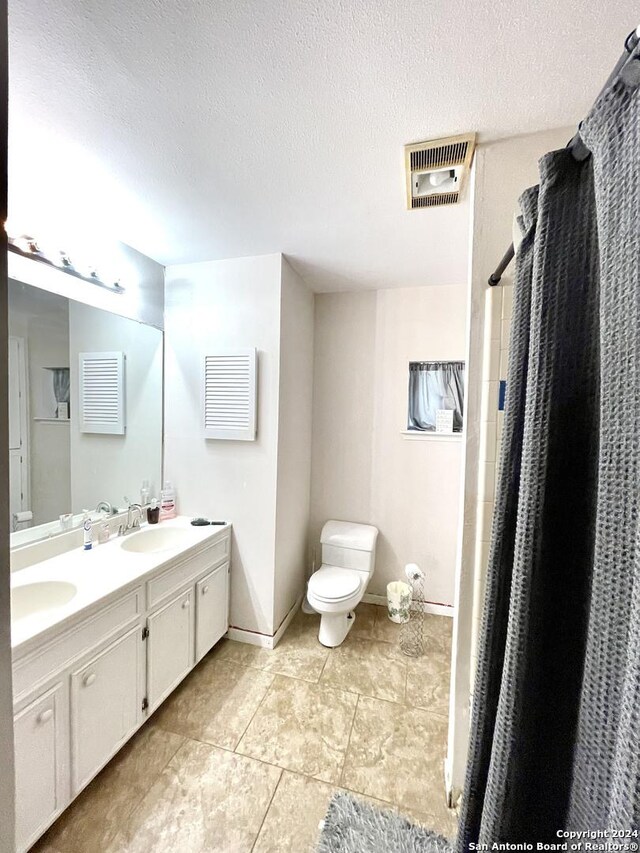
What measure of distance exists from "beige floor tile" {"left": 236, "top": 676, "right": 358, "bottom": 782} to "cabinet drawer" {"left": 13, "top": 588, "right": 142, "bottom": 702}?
77 cm

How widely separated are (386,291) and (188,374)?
1.57 metres

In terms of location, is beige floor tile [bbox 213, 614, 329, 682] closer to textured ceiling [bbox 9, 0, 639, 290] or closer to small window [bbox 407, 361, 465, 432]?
small window [bbox 407, 361, 465, 432]

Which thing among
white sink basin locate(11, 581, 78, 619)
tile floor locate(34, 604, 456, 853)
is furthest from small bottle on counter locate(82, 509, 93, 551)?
tile floor locate(34, 604, 456, 853)

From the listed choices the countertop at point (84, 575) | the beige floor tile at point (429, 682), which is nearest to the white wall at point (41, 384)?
the countertop at point (84, 575)

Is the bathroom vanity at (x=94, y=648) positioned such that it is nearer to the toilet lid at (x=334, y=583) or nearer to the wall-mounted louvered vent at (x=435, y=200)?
the toilet lid at (x=334, y=583)

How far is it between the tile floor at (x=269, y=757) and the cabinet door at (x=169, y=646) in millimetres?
152

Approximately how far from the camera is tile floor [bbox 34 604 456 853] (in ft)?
3.69

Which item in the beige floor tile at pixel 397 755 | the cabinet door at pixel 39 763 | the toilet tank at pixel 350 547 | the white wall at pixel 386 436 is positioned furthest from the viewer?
the white wall at pixel 386 436

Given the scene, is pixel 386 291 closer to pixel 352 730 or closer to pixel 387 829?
pixel 352 730

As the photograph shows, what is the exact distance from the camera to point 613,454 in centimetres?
38

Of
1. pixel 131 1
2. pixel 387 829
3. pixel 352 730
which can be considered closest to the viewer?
pixel 131 1

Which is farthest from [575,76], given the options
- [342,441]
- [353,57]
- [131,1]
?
[342,441]

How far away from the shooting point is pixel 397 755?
54.7 inches

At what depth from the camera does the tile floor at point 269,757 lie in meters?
1.12
